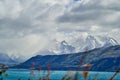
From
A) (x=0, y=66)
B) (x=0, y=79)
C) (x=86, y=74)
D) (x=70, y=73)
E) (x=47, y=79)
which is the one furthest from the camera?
(x=0, y=79)

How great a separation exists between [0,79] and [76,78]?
2.62 meters

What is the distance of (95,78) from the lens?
7.49 metres

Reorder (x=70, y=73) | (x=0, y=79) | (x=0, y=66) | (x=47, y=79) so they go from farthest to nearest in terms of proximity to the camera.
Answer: (x=0, y=79), (x=0, y=66), (x=47, y=79), (x=70, y=73)

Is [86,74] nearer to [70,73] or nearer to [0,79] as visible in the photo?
[70,73]

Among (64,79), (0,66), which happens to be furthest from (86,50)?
(0,66)

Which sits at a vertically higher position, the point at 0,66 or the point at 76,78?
the point at 0,66

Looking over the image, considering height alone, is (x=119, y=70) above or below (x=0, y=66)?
below

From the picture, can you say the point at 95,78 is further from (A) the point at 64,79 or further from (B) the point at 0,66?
(B) the point at 0,66

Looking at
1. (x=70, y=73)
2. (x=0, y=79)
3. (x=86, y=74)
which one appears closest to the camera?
(x=86, y=74)

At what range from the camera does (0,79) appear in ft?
29.8

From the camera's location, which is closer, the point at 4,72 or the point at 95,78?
the point at 95,78

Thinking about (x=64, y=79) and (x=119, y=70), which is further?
(x=64, y=79)

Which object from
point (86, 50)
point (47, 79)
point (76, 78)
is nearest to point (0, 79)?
point (47, 79)

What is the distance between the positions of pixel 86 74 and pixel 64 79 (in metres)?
1.91
